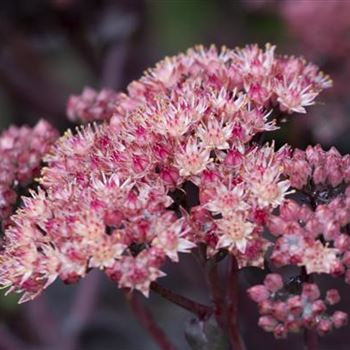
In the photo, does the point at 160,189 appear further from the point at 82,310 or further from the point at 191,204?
the point at 82,310

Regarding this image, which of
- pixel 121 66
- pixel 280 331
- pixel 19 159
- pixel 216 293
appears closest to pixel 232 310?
pixel 216 293

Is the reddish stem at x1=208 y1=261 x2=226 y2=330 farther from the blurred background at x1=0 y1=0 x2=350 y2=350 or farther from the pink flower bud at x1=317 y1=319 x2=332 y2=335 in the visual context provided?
the blurred background at x1=0 y1=0 x2=350 y2=350

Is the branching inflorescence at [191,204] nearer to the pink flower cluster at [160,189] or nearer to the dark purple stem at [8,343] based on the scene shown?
the pink flower cluster at [160,189]

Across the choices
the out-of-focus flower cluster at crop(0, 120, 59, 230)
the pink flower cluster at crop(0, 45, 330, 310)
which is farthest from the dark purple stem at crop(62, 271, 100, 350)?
the pink flower cluster at crop(0, 45, 330, 310)

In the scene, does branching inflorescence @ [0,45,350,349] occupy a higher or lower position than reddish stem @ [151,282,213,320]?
higher

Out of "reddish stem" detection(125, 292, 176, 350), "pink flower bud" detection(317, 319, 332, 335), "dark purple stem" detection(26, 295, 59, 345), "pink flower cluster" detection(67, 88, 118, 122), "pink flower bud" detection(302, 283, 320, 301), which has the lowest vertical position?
"pink flower bud" detection(317, 319, 332, 335)

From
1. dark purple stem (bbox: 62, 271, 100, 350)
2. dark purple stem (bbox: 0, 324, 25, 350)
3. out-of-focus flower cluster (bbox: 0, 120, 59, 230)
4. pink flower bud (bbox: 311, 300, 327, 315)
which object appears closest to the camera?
pink flower bud (bbox: 311, 300, 327, 315)

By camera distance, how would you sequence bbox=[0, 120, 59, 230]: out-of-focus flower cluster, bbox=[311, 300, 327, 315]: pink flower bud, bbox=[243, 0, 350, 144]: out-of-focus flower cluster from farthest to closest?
bbox=[243, 0, 350, 144]: out-of-focus flower cluster
bbox=[0, 120, 59, 230]: out-of-focus flower cluster
bbox=[311, 300, 327, 315]: pink flower bud

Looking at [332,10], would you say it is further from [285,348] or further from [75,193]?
[75,193]
